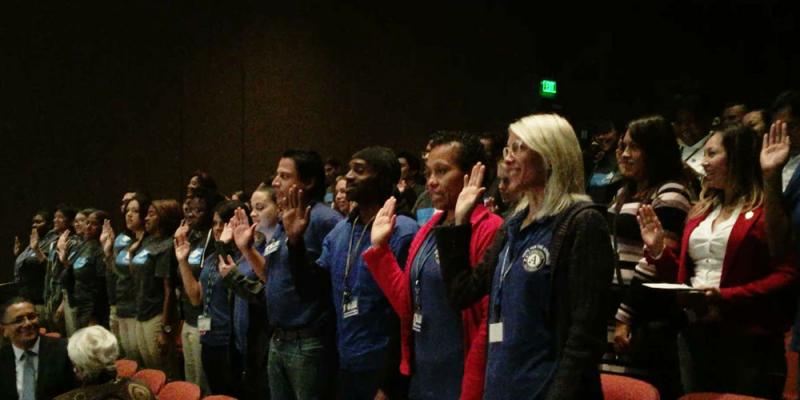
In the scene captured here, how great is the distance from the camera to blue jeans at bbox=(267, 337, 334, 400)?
129 inches

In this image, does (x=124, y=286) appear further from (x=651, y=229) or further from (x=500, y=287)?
(x=500, y=287)

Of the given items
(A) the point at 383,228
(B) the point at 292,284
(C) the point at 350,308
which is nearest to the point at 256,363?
(B) the point at 292,284

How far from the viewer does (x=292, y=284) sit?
132 inches

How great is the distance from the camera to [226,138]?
837cm

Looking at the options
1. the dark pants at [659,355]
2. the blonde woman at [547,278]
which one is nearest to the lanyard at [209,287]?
the dark pants at [659,355]

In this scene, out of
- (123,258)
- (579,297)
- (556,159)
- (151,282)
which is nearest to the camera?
(579,297)

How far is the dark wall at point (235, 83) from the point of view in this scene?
827 cm

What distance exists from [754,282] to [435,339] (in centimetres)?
96

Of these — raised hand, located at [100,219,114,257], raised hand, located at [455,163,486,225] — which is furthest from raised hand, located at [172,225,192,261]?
raised hand, located at [455,163,486,225]

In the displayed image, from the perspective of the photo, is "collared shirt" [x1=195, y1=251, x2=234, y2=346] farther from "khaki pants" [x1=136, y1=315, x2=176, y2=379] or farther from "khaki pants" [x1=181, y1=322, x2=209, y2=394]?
"khaki pants" [x1=136, y1=315, x2=176, y2=379]

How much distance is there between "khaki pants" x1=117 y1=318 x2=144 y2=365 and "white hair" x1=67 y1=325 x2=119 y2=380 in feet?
6.67

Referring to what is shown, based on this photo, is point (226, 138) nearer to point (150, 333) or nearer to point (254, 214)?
point (150, 333)

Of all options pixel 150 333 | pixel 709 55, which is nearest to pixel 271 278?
pixel 150 333

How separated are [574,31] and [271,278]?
5290 millimetres
